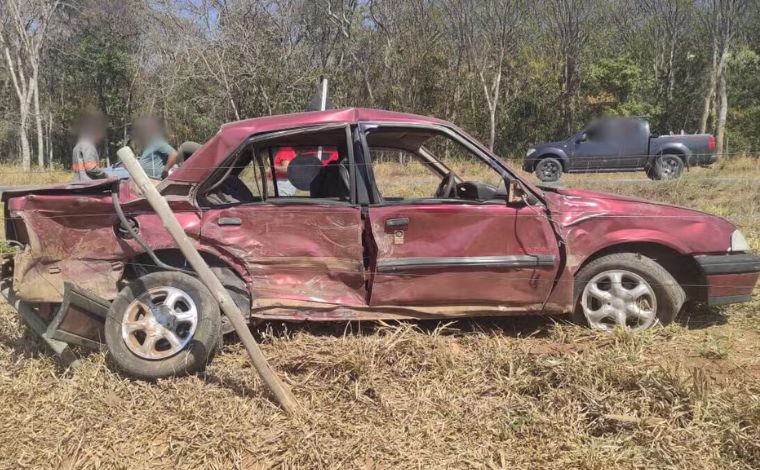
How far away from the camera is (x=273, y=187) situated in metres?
5.10

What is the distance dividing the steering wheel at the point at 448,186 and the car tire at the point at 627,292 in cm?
131

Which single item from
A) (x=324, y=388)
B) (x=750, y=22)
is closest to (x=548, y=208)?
(x=324, y=388)

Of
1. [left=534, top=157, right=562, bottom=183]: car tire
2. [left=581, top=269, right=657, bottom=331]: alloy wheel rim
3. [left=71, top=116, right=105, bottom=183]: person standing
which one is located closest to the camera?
[left=581, top=269, right=657, bottom=331]: alloy wheel rim

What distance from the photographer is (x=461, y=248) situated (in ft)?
12.6

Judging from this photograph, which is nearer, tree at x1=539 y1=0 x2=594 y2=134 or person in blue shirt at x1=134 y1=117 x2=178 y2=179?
person in blue shirt at x1=134 y1=117 x2=178 y2=179

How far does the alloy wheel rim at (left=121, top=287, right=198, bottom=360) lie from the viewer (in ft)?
11.7

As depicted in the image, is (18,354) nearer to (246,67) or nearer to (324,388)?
(324,388)

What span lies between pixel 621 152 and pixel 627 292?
1000cm

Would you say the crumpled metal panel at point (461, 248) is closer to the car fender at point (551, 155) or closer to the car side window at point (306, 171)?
the car side window at point (306, 171)

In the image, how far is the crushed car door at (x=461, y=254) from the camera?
12.5 feet

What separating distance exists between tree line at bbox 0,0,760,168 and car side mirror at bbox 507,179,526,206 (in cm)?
1833

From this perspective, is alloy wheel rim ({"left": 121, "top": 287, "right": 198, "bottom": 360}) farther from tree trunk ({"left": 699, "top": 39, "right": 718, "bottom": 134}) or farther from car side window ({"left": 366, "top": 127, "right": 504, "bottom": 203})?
tree trunk ({"left": 699, "top": 39, "right": 718, "bottom": 134})

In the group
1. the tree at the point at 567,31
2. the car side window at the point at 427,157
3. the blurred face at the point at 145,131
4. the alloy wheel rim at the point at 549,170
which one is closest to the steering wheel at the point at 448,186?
the car side window at the point at 427,157

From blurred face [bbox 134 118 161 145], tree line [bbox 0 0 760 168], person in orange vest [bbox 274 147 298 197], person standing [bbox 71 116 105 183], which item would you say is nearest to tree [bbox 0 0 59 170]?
tree line [bbox 0 0 760 168]
